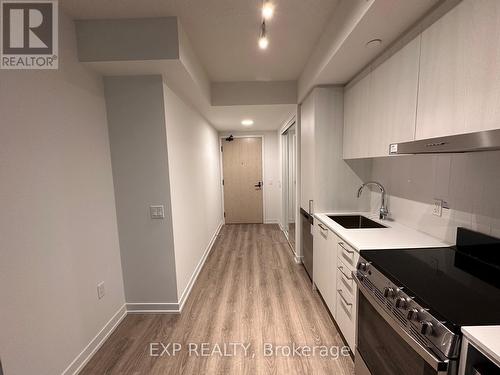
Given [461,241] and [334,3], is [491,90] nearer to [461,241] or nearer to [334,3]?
[461,241]

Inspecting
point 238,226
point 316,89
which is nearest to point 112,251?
point 316,89

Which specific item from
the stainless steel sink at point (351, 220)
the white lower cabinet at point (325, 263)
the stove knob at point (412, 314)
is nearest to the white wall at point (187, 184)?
the white lower cabinet at point (325, 263)

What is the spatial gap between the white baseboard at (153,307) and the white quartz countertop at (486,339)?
2171 millimetres

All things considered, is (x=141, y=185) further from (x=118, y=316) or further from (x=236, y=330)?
(x=236, y=330)

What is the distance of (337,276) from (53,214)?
212cm

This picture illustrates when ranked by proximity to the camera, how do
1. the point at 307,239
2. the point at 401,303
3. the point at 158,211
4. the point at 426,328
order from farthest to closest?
the point at 307,239 < the point at 158,211 < the point at 401,303 < the point at 426,328

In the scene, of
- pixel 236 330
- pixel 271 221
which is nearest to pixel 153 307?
pixel 236 330

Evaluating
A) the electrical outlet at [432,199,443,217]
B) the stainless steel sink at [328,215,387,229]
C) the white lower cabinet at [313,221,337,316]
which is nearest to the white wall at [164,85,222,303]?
the white lower cabinet at [313,221,337,316]

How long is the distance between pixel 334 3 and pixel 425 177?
1447 mm

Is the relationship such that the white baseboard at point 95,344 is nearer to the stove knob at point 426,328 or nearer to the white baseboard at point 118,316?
the white baseboard at point 118,316

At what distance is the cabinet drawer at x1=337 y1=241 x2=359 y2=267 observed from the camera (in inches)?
56.7

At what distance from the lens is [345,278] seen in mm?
1593

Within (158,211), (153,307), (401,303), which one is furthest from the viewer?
(153,307)

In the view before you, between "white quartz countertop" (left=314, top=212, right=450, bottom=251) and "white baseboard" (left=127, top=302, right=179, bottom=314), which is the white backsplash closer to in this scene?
"white quartz countertop" (left=314, top=212, right=450, bottom=251)
